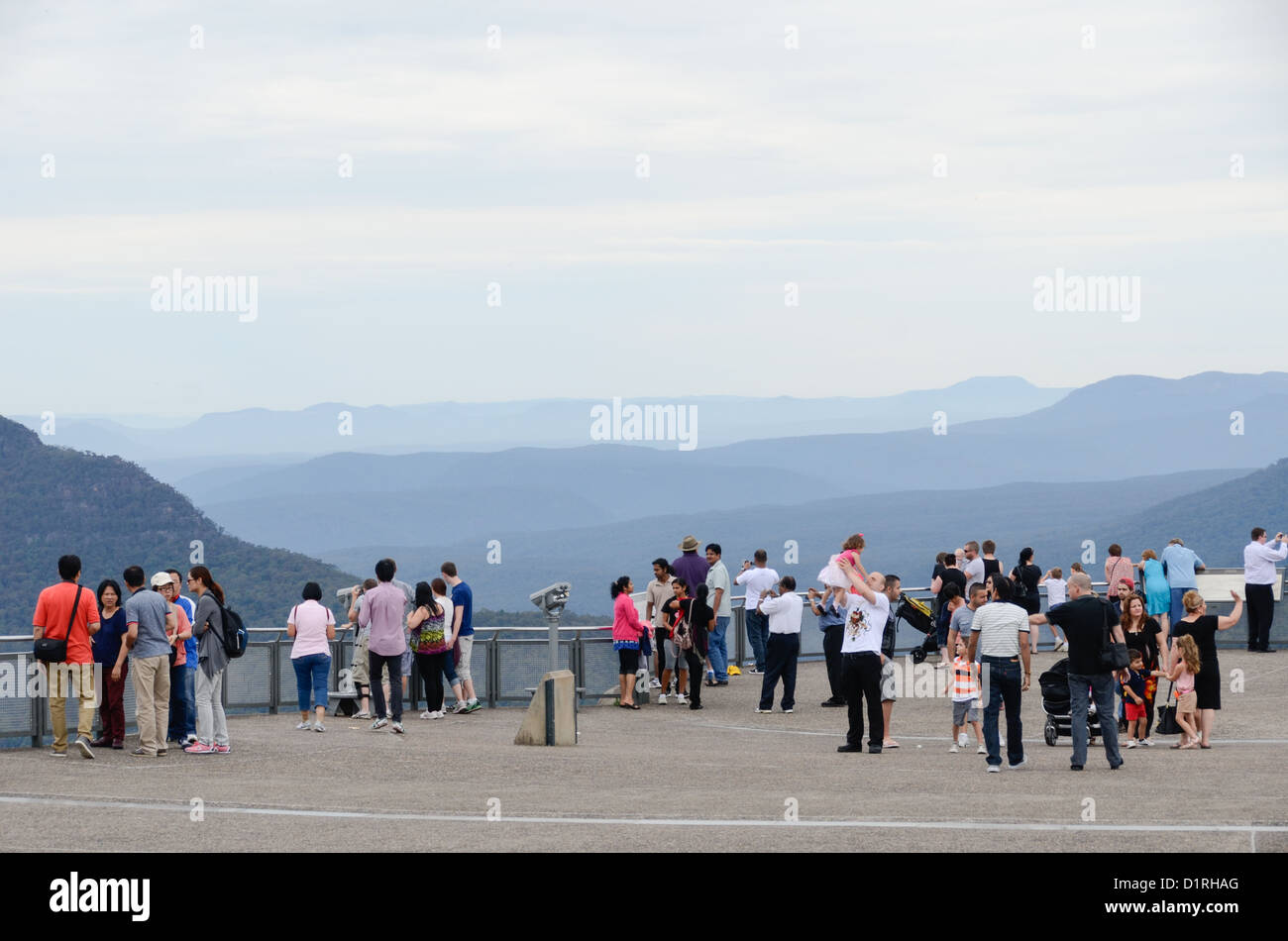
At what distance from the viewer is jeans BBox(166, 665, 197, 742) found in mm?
16797

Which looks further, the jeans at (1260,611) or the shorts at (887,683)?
the jeans at (1260,611)

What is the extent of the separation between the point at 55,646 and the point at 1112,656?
9867 millimetres

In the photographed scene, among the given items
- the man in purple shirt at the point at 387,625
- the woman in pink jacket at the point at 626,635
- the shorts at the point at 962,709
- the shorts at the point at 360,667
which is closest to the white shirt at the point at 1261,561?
the woman in pink jacket at the point at 626,635

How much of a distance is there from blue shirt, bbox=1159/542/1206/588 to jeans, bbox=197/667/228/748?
605 inches

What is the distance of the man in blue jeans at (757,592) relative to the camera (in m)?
23.2

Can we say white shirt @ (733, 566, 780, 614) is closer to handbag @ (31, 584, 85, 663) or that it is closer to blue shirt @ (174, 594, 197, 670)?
blue shirt @ (174, 594, 197, 670)

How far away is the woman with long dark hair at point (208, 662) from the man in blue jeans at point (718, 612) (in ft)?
28.5

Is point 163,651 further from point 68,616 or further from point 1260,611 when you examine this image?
point 1260,611

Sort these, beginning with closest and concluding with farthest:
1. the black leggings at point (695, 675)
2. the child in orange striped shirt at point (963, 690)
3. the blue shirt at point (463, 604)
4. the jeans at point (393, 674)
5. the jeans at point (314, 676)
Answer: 1. the child in orange striped shirt at point (963, 690)
2. the jeans at point (393, 674)
3. the jeans at point (314, 676)
4. the blue shirt at point (463, 604)
5. the black leggings at point (695, 675)

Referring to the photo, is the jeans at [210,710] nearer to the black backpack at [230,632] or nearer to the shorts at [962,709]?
the black backpack at [230,632]

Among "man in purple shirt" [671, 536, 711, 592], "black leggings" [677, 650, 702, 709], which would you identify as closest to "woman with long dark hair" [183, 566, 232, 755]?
"black leggings" [677, 650, 702, 709]

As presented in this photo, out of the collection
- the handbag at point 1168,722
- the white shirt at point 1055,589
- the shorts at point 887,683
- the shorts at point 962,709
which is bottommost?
the handbag at point 1168,722
